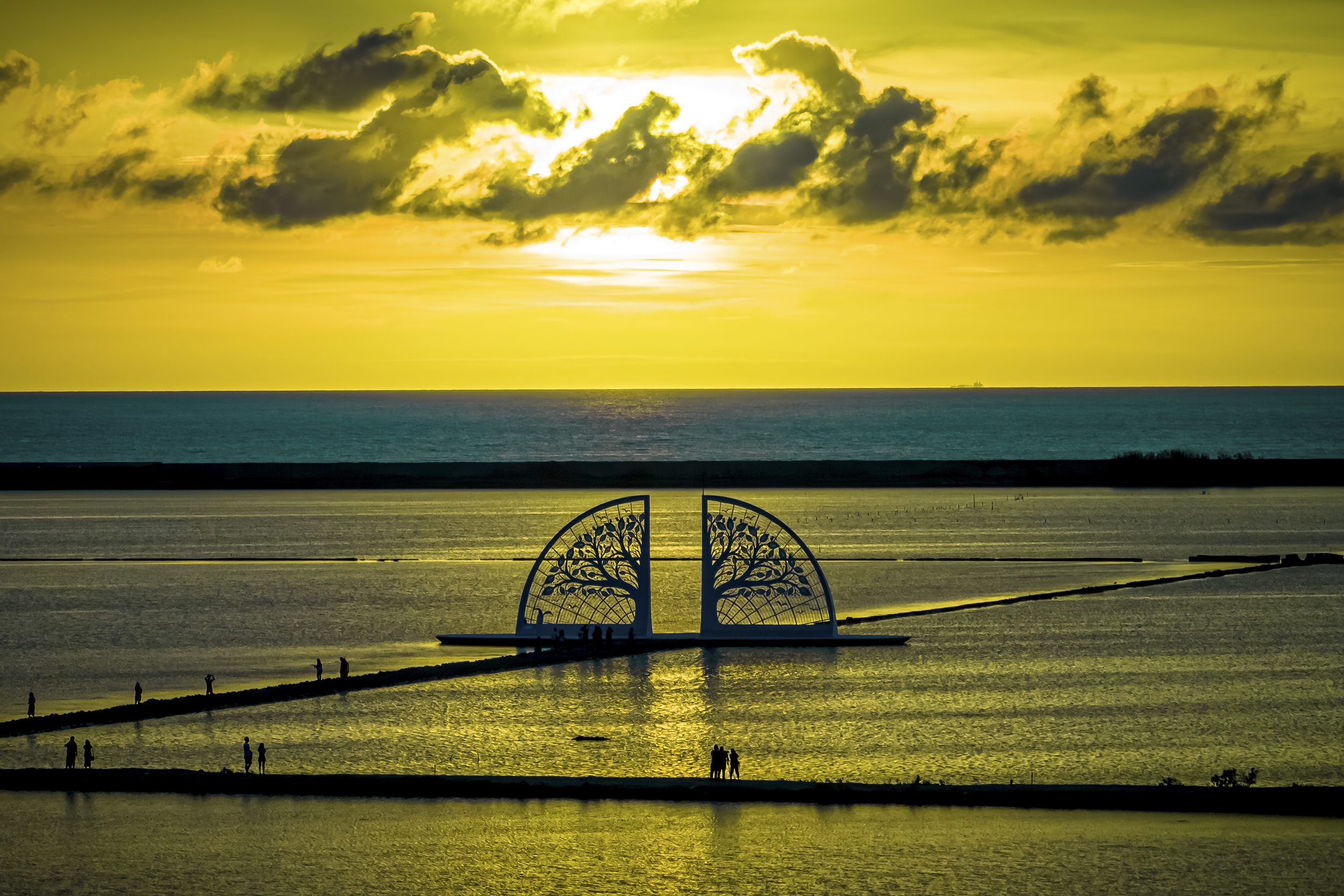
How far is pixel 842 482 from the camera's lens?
5438 inches

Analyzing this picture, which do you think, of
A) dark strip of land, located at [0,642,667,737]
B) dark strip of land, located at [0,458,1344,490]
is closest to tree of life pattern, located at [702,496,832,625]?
dark strip of land, located at [0,642,667,737]

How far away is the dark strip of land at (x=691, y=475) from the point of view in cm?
13588

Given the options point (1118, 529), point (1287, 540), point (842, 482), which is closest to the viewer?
point (1287, 540)

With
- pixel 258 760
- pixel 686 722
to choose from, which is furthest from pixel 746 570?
pixel 258 760

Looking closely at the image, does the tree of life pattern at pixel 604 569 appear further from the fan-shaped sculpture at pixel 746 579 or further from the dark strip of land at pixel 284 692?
the dark strip of land at pixel 284 692

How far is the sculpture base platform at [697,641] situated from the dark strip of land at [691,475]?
8205 cm

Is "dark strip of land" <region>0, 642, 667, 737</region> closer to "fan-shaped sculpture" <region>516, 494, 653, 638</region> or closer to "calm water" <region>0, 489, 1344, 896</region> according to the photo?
"calm water" <region>0, 489, 1344, 896</region>

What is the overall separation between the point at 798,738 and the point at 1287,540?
197 ft

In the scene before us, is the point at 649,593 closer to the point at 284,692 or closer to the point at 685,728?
the point at 685,728

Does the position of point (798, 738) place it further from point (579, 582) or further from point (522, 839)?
→ point (579, 582)

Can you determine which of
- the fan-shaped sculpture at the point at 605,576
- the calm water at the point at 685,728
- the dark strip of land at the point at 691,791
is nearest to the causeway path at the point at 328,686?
the calm water at the point at 685,728

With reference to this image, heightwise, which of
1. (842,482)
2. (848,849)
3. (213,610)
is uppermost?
(842,482)

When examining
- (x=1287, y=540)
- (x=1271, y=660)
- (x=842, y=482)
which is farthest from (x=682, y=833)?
(x=842, y=482)

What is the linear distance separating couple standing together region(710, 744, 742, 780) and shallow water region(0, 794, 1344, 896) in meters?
1.19
